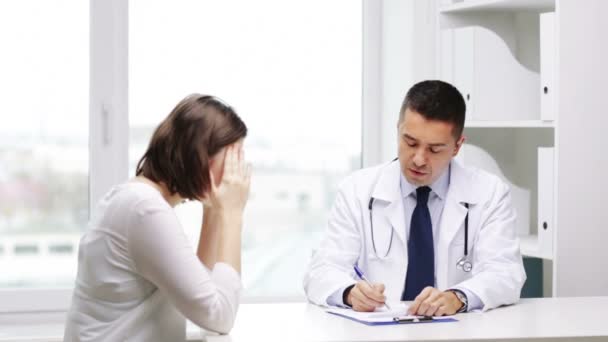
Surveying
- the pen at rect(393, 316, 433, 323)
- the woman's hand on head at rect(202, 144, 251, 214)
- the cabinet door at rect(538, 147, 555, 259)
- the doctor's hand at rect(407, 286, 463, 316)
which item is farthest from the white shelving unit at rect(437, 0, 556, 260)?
the woman's hand on head at rect(202, 144, 251, 214)

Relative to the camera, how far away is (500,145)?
3217 mm

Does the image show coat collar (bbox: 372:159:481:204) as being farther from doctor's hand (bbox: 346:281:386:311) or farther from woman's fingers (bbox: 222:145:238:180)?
woman's fingers (bbox: 222:145:238:180)

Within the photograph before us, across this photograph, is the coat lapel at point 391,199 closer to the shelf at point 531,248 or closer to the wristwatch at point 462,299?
the wristwatch at point 462,299

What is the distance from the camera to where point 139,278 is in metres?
1.88

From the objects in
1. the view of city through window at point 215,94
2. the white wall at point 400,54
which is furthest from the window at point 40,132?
the white wall at point 400,54

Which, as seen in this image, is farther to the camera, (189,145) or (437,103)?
(437,103)

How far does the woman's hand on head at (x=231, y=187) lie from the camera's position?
200cm

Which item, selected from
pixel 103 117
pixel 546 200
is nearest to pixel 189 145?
pixel 546 200

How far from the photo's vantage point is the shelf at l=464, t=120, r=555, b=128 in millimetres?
2727

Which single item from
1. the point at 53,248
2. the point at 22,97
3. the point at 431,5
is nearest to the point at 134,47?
the point at 22,97

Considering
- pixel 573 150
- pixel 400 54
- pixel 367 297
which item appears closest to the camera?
pixel 367 297

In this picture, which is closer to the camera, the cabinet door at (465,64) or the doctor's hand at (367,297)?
the doctor's hand at (367,297)

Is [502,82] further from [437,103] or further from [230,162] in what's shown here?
[230,162]

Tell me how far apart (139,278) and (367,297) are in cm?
56
